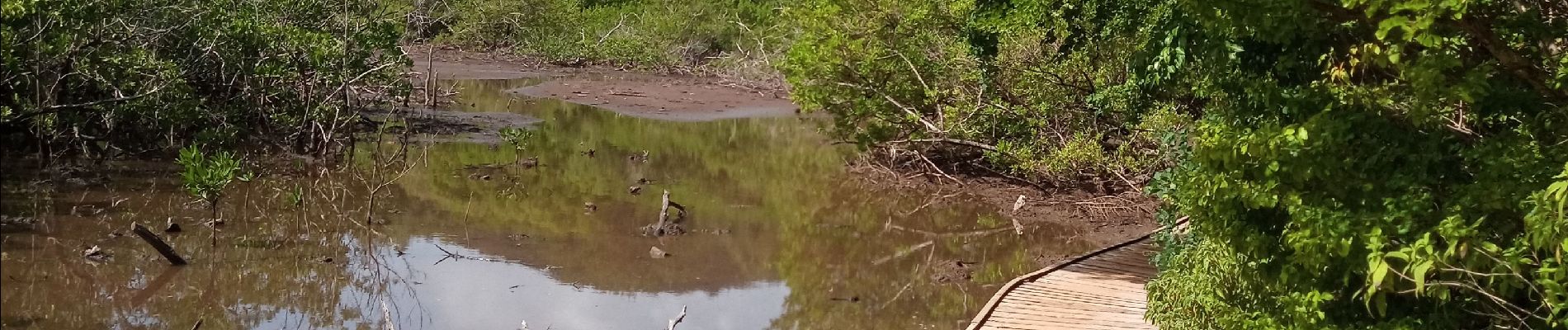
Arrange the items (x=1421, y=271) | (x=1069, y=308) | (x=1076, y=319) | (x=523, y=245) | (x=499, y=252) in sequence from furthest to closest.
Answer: (x=523, y=245) < (x=499, y=252) < (x=1069, y=308) < (x=1076, y=319) < (x=1421, y=271)

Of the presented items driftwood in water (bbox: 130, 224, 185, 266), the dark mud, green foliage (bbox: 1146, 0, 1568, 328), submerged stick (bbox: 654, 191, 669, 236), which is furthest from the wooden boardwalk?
driftwood in water (bbox: 130, 224, 185, 266)

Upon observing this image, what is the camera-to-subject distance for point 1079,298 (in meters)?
8.36

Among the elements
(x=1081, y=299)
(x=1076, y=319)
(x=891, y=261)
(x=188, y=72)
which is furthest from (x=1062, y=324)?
(x=188, y=72)

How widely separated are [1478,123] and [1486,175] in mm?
469

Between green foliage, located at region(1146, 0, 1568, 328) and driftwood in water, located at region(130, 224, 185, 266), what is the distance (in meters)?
6.71

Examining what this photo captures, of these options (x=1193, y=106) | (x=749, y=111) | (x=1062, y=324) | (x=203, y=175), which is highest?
(x=1193, y=106)

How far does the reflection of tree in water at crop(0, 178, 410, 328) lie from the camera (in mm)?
7904

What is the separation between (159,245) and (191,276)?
30 centimetres

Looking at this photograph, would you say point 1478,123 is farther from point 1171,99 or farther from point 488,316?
point 1171,99

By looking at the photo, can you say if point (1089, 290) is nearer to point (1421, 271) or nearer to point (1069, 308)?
point (1069, 308)

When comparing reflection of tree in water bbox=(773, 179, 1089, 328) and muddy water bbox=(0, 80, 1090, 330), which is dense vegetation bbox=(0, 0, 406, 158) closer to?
muddy water bbox=(0, 80, 1090, 330)

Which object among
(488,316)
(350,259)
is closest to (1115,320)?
(488,316)

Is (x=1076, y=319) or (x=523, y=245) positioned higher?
(x=1076, y=319)

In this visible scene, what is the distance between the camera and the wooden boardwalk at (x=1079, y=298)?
774 centimetres
